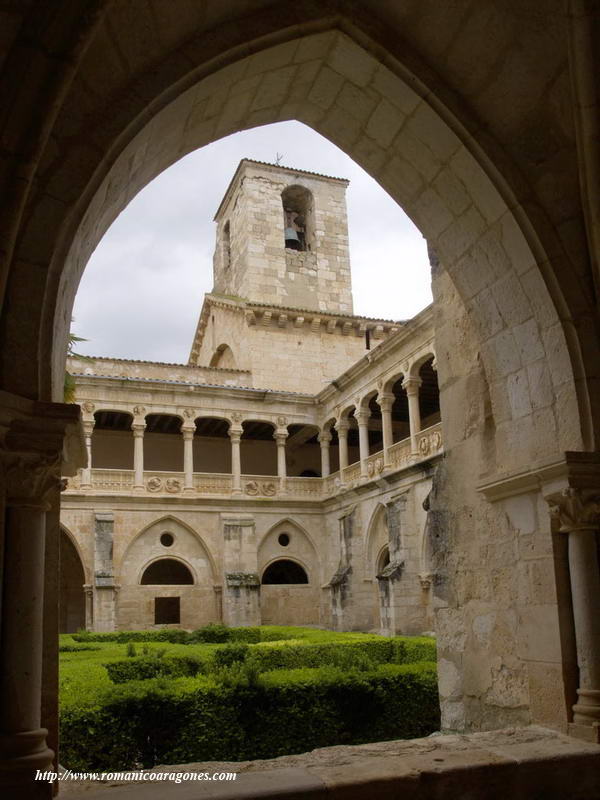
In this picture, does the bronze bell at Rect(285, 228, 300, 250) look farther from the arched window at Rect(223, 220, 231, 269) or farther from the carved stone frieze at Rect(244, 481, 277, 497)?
the carved stone frieze at Rect(244, 481, 277, 497)

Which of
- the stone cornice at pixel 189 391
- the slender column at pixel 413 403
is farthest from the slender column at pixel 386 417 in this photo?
the stone cornice at pixel 189 391

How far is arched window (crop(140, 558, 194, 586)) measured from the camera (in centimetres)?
2248

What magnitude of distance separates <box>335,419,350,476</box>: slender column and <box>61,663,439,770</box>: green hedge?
14064 millimetres

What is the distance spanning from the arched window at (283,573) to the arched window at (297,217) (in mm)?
11140

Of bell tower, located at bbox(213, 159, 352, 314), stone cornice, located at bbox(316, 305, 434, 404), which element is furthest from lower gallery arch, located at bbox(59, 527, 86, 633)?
bell tower, located at bbox(213, 159, 352, 314)

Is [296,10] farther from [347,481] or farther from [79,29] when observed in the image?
[347,481]

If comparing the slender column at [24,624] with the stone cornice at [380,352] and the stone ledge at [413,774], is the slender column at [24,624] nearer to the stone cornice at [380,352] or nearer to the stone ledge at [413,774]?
the stone ledge at [413,774]

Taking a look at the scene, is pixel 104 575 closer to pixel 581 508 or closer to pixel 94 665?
pixel 94 665

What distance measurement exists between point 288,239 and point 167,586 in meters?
12.8

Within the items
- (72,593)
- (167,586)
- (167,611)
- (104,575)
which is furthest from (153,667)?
(72,593)

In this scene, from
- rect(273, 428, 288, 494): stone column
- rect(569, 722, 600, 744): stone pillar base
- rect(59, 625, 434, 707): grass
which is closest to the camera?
rect(569, 722, 600, 744): stone pillar base

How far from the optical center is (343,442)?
69.5 feet

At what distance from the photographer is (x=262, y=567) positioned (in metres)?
21.6

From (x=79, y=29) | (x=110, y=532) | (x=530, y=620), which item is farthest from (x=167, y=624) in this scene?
(x=79, y=29)
